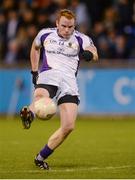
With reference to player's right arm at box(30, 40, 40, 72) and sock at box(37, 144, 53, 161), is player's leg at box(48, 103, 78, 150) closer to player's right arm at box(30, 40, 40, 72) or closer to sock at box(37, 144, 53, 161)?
sock at box(37, 144, 53, 161)

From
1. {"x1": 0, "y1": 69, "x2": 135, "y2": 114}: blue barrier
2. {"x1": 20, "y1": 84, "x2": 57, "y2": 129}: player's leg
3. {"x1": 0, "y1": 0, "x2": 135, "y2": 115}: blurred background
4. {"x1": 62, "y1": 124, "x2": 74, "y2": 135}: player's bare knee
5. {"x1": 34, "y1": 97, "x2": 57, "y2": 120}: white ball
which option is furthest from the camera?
{"x1": 0, "y1": 0, "x2": 135, "y2": 115}: blurred background

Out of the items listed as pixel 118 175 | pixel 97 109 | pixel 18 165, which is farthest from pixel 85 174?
pixel 97 109

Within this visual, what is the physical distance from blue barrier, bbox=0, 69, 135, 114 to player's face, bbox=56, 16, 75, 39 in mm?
10481

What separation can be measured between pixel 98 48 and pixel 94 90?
1.46 meters

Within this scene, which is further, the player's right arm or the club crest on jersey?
the player's right arm

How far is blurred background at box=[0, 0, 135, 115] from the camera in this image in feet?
74.9

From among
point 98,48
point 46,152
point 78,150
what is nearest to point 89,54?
point 46,152

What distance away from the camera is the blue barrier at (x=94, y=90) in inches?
891

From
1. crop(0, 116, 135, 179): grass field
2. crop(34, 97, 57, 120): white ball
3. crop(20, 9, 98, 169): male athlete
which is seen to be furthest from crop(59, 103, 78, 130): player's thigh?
crop(0, 116, 135, 179): grass field

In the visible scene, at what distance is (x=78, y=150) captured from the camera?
15094mm

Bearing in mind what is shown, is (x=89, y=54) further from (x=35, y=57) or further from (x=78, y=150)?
(x=78, y=150)

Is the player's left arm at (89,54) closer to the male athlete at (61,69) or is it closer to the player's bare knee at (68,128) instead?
the male athlete at (61,69)

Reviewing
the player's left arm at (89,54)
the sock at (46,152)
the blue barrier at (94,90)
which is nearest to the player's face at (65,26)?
the player's left arm at (89,54)

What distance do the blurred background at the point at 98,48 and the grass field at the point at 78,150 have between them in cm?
52
